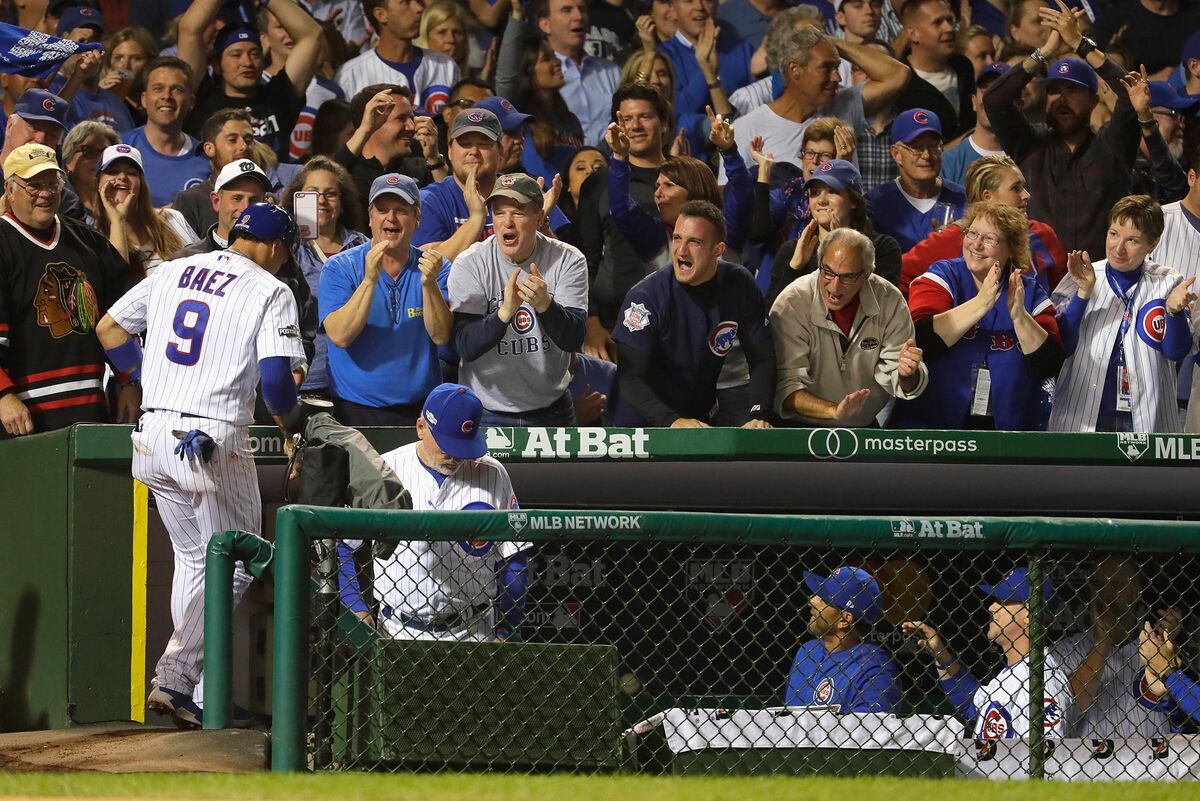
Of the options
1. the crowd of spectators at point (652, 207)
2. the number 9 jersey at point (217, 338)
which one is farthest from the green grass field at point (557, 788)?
the crowd of spectators at point (652, 207)

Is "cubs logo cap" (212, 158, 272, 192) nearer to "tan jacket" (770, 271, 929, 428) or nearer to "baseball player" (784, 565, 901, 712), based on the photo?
"tan jacket" (770, 271, 929, 428)

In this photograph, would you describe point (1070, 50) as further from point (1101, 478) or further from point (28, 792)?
point (28, 792)

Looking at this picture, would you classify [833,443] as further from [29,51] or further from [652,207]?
[29,51]

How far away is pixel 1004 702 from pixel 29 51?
15.3ft

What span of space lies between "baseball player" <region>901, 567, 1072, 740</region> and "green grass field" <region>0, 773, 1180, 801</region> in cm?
56

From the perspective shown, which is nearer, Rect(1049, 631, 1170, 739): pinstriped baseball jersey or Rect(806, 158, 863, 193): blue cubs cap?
Rect(1049, 631, 1170, 739): pinstriped baseball jersey

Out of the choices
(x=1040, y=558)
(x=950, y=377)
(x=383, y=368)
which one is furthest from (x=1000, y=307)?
(x=1040, y=558)

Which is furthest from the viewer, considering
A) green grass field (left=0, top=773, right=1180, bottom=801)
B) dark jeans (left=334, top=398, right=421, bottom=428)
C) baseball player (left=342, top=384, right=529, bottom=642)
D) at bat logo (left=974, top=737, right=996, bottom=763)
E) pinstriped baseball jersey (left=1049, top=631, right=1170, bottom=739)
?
dark jeans (left=334, top=398, right=421, bottom=428)

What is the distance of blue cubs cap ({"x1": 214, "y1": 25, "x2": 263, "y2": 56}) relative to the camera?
25.6 ft

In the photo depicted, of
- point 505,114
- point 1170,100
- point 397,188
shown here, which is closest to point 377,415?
point 397,188

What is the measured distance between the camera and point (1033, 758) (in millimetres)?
3258

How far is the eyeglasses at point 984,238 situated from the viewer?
6.13m

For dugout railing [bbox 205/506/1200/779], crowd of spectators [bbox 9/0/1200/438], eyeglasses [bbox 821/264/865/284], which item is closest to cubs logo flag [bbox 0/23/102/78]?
crowd of spectators [bbox 9/0/1200/438]

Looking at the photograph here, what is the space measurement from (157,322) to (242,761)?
2154 mm
